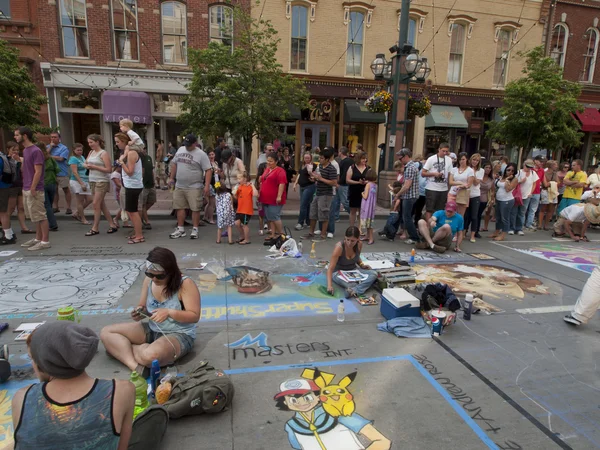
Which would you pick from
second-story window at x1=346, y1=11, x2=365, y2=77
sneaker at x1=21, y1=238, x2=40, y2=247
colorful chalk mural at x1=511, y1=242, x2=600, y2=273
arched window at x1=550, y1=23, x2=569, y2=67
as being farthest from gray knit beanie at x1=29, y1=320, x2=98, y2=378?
arched window at x1=550, y1=23, x2=569, y2=67

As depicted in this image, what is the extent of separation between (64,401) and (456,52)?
21207 millimetres

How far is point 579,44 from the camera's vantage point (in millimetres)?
20234

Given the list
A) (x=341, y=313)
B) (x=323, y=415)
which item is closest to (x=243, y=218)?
(x=341, y=313)

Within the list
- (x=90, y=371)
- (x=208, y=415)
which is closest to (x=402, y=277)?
(x=208, y=415)

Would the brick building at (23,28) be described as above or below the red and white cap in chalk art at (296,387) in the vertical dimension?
above

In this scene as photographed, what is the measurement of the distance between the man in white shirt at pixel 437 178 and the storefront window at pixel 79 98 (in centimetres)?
1415

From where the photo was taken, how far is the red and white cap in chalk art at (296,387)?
325 cm

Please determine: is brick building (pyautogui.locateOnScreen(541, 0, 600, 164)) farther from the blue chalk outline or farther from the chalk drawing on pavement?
the chalk drawing on pavement

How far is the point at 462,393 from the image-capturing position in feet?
10.8

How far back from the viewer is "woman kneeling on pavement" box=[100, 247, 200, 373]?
3.43 meters

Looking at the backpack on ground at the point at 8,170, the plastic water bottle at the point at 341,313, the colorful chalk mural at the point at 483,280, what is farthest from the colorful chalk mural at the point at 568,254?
the backpack on ground at the point at 8,170

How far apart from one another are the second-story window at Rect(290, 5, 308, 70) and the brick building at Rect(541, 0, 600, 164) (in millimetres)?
12006

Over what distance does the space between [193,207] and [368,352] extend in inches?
205

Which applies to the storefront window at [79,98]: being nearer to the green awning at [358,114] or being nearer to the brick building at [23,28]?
the brick building at [23,28]
